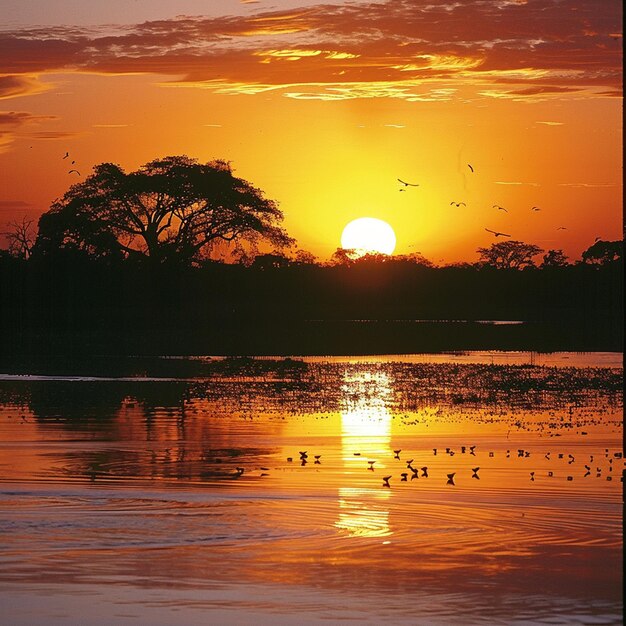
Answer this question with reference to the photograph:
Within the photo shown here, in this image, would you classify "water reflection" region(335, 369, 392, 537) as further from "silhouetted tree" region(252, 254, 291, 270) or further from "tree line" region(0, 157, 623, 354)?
"silhouetted tree" region(252, 254, 291, 270)

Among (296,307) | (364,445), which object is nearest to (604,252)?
→ (296,307)

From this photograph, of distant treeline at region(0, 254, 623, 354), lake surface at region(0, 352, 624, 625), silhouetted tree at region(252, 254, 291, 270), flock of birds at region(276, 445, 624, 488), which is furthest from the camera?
silhouetted tree at region(252, 254, 291, 270)

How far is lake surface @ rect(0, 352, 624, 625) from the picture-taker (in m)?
11.4

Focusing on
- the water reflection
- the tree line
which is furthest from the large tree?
the water reflection

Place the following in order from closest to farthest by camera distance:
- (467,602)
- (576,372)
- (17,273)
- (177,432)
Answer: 1. (467,602)
2. (177,432)
3. (576,372)
4. (17,273)

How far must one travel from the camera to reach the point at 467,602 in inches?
449

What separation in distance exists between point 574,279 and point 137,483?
124602mm

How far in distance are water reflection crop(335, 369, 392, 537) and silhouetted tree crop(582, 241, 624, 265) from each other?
351 feet

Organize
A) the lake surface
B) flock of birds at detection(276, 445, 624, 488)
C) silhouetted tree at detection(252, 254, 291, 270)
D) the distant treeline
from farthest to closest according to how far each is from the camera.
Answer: silhouetted tree at detection(252, 254, 291, 270) → the distant treeline → flock of birds at detection(276, 445, 624, 488) → the lake surface

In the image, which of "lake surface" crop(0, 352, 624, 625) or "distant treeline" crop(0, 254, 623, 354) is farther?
"distant treeline" crop(0, 254, 623, 354)

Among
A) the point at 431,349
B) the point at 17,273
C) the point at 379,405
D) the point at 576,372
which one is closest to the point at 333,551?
the point at 379,405

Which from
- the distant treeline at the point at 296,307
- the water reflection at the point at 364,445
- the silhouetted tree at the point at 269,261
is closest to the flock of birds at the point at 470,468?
the water reflection at the point at 364,445

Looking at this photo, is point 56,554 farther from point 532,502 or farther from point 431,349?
point 431,349

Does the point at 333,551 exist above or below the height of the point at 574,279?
below
